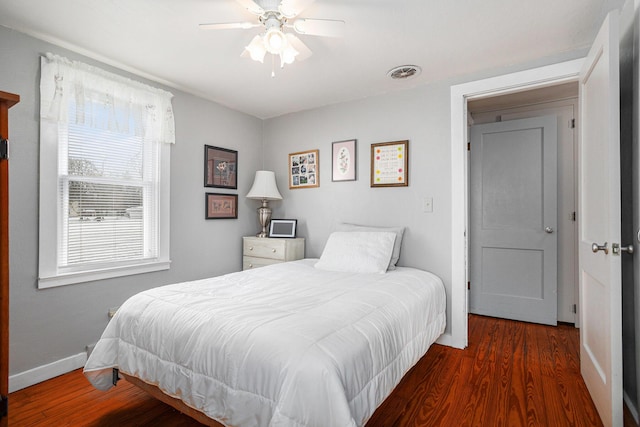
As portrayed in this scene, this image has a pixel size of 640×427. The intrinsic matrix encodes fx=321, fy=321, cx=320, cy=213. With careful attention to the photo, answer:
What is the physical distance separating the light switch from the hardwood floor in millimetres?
1200

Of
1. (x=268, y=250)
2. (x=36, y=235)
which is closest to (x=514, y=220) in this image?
(x=268, y=250)

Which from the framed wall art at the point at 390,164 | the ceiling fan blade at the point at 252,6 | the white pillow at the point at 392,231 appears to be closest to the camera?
the ceiling fan blade at the point at 252,6

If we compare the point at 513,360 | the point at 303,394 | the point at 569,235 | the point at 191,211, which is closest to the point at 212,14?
the point at 191,211

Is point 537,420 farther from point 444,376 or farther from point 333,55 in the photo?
point 333,55

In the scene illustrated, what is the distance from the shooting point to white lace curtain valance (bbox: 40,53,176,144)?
2189mm

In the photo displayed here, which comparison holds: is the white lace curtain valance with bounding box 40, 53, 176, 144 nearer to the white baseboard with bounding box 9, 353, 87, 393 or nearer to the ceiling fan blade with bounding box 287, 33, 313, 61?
the ceiling fan blade with bounding box 287, 33, 313, 61

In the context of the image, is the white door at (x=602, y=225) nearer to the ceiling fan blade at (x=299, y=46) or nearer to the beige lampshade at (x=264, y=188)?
the ceiling fan blade at (x=299, y=46)

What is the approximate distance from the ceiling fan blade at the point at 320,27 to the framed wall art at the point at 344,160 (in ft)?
4.33

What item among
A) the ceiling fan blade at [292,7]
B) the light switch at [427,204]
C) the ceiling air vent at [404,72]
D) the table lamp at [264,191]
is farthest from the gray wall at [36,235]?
the light switch at [427,204]

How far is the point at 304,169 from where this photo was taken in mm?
3639

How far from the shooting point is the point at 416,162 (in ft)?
9.63

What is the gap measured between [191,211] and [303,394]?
2.45 meters

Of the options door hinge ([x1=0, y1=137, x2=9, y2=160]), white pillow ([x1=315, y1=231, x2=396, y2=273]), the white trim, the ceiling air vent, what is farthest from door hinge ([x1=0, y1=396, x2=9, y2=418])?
the ceiling air vent

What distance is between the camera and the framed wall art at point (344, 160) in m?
3.29
